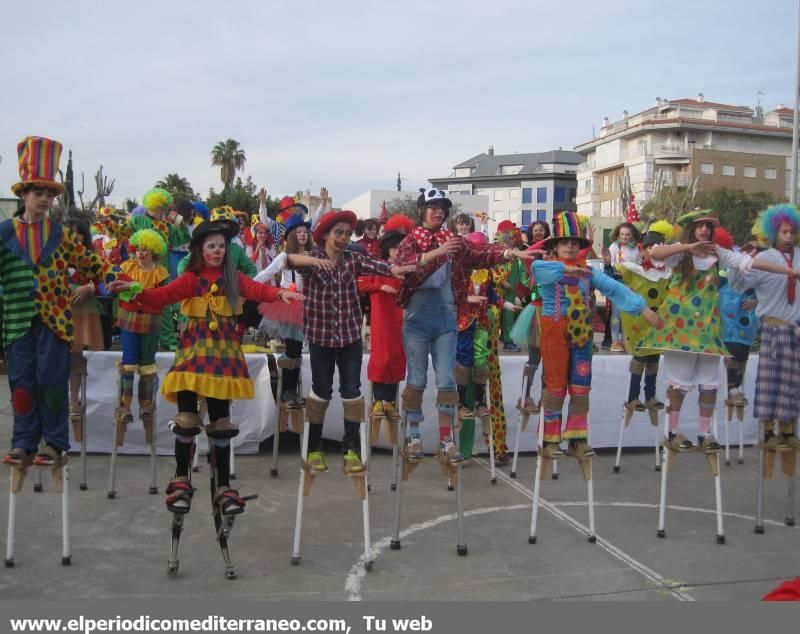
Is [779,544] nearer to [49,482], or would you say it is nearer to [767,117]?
[49,482]

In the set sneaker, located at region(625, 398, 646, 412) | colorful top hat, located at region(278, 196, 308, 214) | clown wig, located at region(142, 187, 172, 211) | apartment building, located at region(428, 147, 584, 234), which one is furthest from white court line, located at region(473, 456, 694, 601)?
apartment building, located at region(428, 147, 584, 234)

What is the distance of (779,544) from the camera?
555 cm

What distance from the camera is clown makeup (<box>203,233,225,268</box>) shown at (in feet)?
16.1

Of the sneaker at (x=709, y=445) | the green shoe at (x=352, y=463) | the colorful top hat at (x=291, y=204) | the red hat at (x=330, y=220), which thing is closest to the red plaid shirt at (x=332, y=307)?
the red hat at (x=330, y=220)

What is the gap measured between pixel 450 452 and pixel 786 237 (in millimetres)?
3044

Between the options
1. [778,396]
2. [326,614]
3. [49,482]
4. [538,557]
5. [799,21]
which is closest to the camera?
[326,614]

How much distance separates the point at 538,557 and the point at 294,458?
3.22 m

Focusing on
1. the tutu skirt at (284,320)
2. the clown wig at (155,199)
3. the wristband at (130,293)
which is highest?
the clown wig at (155,199)

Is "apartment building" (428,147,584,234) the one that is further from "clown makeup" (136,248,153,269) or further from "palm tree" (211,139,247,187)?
"clown makeup" (136,248,153,269)

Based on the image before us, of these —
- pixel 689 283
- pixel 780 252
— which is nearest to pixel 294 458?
pixel 689 283

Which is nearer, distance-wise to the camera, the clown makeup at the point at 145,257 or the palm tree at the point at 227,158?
the clown makeup at the point at 145,257

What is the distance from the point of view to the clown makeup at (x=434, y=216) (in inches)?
222

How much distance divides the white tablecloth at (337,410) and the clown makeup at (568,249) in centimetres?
245

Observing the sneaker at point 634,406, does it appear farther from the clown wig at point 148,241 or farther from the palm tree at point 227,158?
the palm tree at point 227,158
